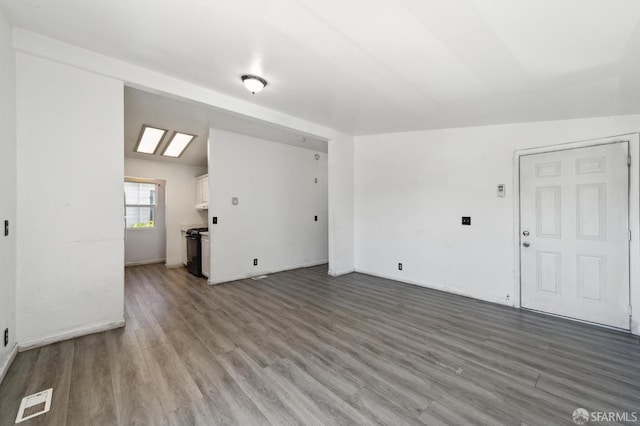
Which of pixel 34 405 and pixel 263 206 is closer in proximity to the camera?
pixel 34 405

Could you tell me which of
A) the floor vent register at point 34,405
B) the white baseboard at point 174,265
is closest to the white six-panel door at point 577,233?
the floor vent register at point 34,405

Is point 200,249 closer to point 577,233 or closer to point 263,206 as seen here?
point 263,206

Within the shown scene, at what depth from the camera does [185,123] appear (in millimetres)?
4320

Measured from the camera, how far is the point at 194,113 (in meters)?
3.90

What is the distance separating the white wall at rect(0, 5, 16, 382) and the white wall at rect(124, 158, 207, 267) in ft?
12.9

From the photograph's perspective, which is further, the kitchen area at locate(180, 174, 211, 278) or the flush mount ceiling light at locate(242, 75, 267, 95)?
the kitchen area at locate(180, 174, 211, 278)

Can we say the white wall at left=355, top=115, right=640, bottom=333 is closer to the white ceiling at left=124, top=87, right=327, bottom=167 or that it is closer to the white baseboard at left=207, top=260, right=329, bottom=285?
the white baseboard at left=207, top=260, right=329, bottom=285

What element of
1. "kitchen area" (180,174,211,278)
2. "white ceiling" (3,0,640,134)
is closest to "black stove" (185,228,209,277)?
"kitchen area" (180,174,211,278)

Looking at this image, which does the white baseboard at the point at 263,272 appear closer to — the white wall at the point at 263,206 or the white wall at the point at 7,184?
the white wall at the point at 263,206

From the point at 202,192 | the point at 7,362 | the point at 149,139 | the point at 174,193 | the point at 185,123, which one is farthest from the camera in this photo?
the point at 174,193

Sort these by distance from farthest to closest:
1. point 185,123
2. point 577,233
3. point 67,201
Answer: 1. point 185,123
2. point 577,233
3. point 67,201

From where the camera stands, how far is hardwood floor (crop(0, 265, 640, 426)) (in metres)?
1.66

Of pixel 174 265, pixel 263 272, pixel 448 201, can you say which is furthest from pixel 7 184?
pixel 448 201

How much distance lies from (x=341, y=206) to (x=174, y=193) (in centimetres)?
409
